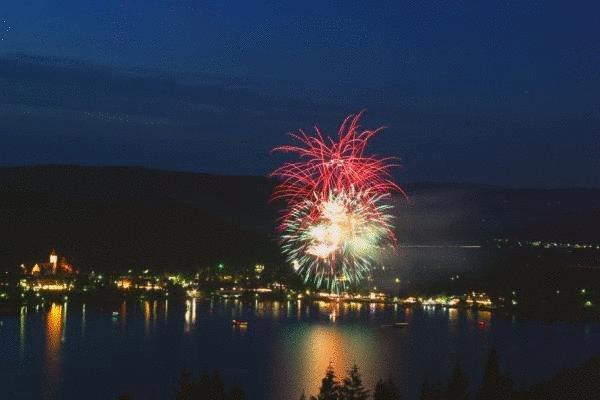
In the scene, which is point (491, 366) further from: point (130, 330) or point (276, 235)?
point (276, 235)

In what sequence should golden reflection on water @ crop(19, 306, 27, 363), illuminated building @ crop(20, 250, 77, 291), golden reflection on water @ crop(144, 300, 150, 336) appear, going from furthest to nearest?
1. illuminated building @ crop(20, 250, 77, 291)
2. golden reflection on water @ crop(144, 300, 150, 336)
3. golden reflection on water @ crop(19, 306, 27, 363)

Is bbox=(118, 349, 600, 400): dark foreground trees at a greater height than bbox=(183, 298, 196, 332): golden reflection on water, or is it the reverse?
bbox=(183, 298, 196, 332): golden reflection on water

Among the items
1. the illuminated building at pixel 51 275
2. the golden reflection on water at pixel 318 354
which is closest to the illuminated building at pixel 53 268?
the illuminated building at pixel 51 275

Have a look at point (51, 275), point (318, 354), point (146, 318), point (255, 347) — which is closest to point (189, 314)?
point (146, 318)

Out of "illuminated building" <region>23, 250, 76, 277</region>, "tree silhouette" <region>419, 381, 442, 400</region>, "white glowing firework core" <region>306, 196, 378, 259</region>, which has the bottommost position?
"tree silhouette" <region>419, 381, 442, 400</region>

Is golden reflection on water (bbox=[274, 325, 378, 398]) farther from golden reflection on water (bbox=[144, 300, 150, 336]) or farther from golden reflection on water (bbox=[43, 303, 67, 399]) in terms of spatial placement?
golden reflection on water (bbox=[43, 303, 67, 399])

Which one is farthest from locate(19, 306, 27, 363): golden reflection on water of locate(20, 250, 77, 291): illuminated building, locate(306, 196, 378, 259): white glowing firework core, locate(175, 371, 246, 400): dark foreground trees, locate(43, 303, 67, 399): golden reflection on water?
locate(175, 371, 246, 400): dark foreground trees

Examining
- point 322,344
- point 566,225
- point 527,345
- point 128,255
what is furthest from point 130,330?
point 566,225
